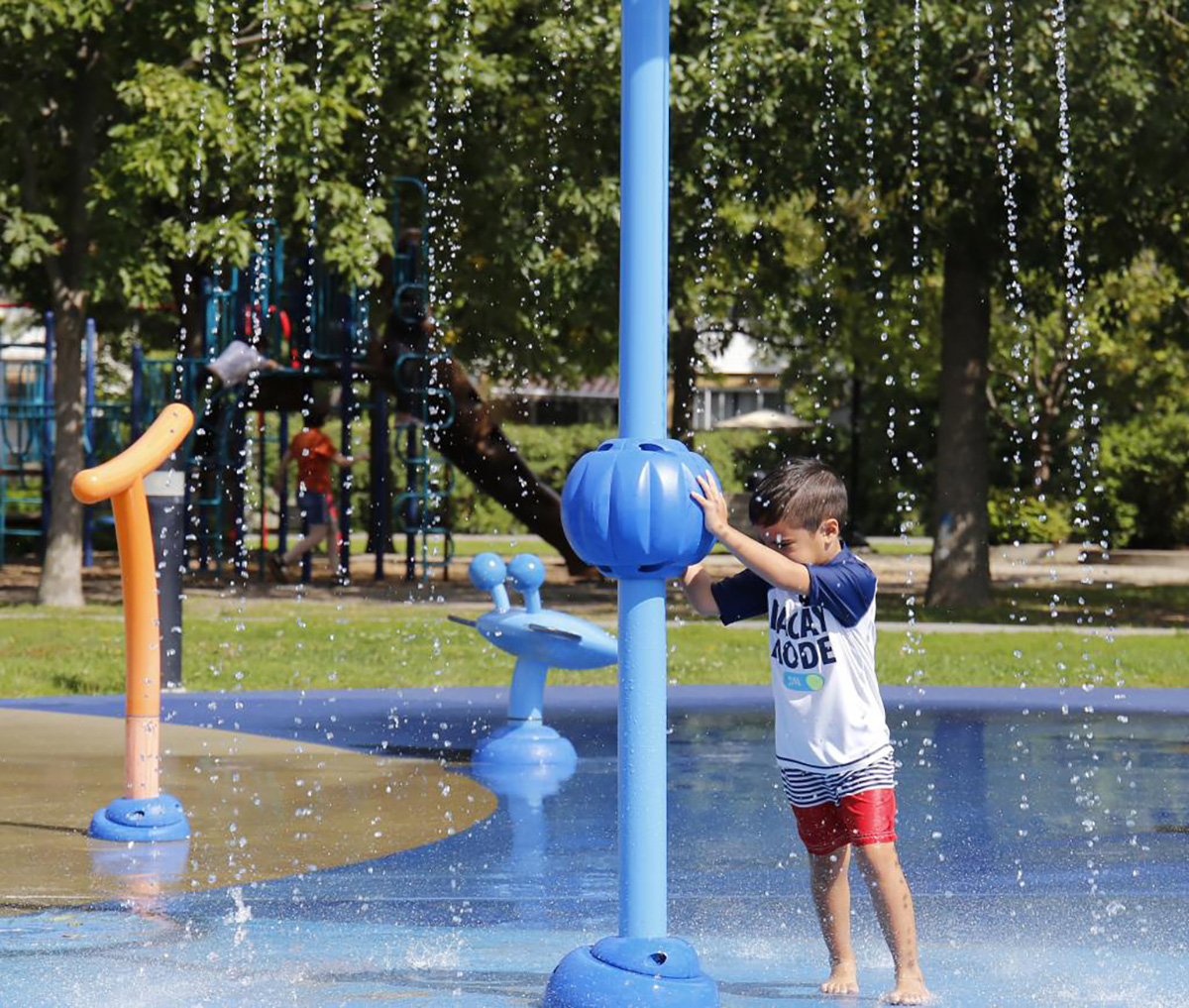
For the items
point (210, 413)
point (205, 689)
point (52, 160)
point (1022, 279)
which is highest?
point (52, 160)

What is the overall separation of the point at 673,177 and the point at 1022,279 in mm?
3371

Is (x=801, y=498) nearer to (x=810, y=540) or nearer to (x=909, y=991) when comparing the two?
(x=810, y=540)

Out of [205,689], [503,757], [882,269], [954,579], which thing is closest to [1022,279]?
[882,269]

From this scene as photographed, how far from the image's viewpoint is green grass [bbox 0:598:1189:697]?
1141cm

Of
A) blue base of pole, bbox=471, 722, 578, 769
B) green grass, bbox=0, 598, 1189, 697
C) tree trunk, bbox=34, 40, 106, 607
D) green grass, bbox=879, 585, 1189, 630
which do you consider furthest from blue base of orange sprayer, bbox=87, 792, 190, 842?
green grass, bbox=879, 585, 1189, 630

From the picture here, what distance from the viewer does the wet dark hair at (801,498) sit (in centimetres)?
428

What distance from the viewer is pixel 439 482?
30141 millimetres

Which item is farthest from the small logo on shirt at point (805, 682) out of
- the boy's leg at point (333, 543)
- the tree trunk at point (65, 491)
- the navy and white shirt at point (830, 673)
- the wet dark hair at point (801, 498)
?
the boy's leg at point (333, 543)

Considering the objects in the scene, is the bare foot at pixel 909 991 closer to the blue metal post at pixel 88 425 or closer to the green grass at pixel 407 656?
the green grass at pixel 407 656

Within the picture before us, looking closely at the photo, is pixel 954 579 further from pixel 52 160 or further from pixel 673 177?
pixel 52 160

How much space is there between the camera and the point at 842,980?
4.22m

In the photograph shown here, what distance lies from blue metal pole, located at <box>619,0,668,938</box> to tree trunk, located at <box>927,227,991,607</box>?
46.2 ft

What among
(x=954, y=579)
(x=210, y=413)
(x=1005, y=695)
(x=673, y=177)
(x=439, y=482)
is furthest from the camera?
(x=439, y=482)

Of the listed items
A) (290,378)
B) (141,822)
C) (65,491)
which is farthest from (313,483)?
(141,822)
